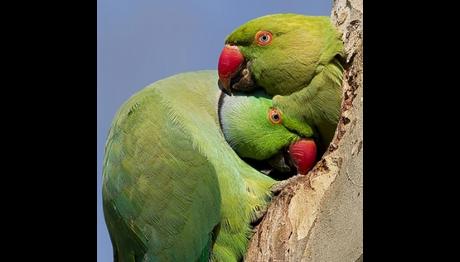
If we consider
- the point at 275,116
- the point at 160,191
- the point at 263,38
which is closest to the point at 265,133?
the point at 275,116

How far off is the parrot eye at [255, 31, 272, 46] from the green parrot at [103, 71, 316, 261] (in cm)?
26

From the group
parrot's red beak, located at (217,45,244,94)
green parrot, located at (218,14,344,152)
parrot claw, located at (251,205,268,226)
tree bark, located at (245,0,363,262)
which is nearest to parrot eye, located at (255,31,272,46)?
green parrot, located at (218,14,344,152)

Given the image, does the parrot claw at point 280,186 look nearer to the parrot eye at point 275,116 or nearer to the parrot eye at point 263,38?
the parrot eye at point 275,116

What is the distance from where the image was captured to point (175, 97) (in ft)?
9.75

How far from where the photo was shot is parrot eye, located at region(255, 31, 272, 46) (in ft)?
9.81

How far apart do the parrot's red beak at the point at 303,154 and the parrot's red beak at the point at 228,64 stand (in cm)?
41

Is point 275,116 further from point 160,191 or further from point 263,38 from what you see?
point 160,191

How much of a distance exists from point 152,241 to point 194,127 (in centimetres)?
51

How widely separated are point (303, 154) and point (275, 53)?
470mm

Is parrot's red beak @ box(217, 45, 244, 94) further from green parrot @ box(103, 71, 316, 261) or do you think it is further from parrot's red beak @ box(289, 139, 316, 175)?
parrot's red beak @ box(289, 139, 316, 175)

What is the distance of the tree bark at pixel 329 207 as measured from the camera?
2.28m
